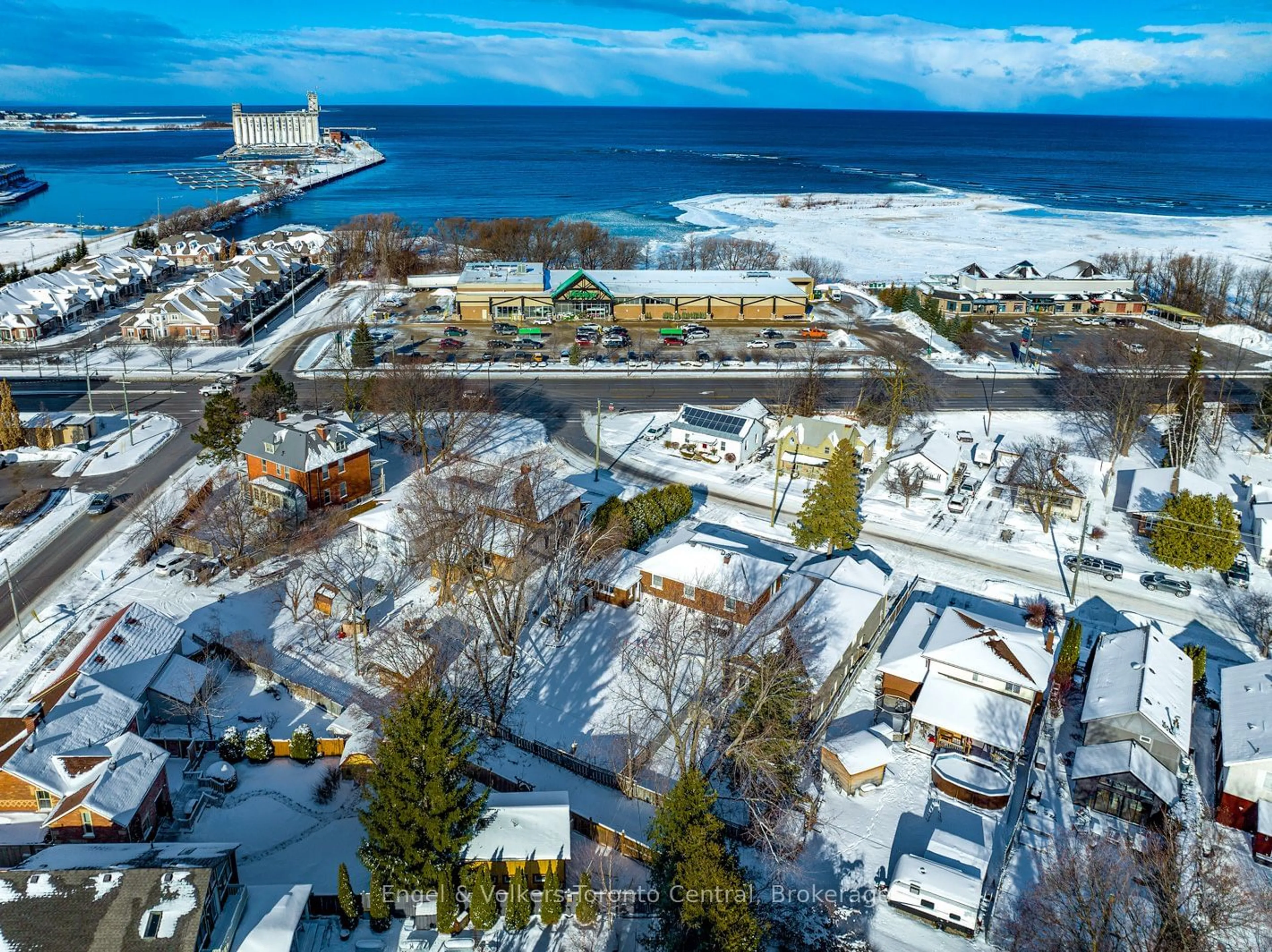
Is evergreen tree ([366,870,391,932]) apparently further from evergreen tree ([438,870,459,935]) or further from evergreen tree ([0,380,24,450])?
evergreen tree ([0,380,24,450])

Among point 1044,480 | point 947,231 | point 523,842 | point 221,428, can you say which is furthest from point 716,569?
point 947,231

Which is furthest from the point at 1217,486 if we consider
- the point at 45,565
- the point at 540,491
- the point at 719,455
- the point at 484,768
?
the point at 45,565

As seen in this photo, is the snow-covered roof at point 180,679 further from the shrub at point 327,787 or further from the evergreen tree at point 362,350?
the evergreen tree at point 362,350

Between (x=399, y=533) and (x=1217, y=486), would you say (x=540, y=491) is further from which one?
(x=1217, y=486)

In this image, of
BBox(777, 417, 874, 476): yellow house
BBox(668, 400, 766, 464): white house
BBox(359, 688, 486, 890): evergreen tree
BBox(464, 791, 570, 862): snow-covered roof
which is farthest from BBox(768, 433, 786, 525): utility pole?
BBox(359, 688, 486, 890): evergreen tree

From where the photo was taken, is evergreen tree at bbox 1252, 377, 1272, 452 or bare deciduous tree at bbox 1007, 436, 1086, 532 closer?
bare deciduous tree at bbox 1007, 436, 1086, 532

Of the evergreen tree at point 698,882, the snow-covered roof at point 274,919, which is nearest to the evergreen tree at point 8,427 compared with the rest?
the snow-covered roof at point 274,919
